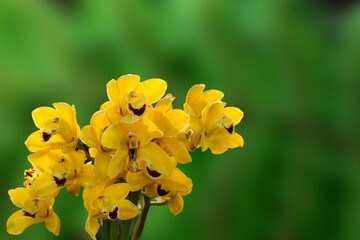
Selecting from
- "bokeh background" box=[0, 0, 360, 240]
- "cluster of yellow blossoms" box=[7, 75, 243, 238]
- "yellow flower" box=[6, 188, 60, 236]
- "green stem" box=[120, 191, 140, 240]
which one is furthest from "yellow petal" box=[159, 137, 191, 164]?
"bokeh background" box=[0, 0, 360, 240]

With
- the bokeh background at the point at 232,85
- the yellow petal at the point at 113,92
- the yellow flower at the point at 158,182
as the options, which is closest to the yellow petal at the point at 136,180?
the yellow flower at the point at 158,182

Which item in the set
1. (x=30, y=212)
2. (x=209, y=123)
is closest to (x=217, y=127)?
(x=209, y=123)

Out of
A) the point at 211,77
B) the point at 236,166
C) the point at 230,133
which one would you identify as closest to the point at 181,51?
the point at 211,77

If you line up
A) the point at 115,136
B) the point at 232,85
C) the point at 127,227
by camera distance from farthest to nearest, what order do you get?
1. the point at 232,85
2. the point at 127,227
3. the point at 115,136

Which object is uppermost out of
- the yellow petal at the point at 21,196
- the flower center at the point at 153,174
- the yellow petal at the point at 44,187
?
the flower center at the point at 153,174

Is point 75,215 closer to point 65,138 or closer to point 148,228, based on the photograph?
point 148,228

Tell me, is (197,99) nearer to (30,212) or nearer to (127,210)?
(127,210)

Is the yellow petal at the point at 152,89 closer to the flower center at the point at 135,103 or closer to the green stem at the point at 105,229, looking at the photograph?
the flower center at the point at 135,103
